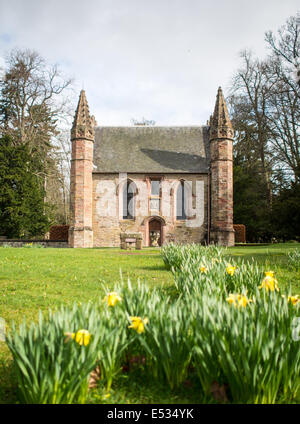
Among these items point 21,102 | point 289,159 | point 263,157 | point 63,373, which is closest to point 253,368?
point 63,373

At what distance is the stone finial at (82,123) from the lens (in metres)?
23.8

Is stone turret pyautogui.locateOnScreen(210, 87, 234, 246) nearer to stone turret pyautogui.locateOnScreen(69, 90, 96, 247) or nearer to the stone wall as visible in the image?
the stone wall

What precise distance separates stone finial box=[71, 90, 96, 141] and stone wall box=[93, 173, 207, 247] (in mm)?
2859

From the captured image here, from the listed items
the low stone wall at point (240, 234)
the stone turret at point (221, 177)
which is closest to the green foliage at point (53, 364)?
the stone turret at point (221, 177)

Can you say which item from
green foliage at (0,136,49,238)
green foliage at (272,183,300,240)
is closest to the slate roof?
green foliage at (272,183,300,240)

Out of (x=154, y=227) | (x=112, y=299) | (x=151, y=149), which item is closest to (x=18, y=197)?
(x=154, y=227)

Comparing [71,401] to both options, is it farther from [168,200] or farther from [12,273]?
[168,200]

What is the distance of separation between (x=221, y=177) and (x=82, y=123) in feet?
33.2

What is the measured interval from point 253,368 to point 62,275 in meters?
6.47

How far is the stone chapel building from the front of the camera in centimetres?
2345

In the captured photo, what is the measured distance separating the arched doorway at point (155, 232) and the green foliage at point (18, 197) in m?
8.42

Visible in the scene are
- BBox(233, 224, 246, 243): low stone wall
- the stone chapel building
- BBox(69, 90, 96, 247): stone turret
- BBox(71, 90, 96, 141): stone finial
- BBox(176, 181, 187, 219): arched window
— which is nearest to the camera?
BBox(69, 90, 96, 247): stone turret

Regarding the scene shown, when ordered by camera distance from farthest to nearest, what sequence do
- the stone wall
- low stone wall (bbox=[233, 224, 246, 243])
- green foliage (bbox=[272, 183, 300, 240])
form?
low stone wall (bbox=[233, 224, 246, 243]) → the stone wall → green foliage (bbox=[272, 183, 300, 240])

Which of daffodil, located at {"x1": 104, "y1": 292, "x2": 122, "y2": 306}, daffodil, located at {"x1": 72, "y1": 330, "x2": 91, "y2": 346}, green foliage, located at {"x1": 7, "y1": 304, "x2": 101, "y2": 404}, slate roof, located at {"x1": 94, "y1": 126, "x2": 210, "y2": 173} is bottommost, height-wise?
green foliage, located at {"x1": 7, "y1": 304, "x2": 101, "y2": 404}
